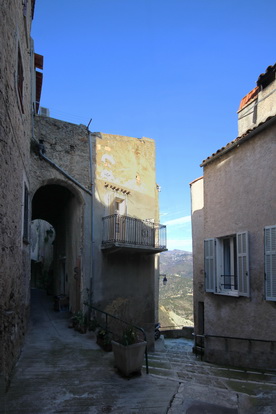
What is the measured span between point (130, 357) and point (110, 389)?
2.31 ft

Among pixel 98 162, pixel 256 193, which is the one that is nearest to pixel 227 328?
pixel 256 193

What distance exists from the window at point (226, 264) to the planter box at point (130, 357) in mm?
3523

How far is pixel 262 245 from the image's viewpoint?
8031 millimetres

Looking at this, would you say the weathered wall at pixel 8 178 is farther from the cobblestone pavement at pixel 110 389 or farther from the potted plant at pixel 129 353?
the potted plant at pixel 129 353

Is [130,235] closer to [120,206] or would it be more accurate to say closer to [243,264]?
[120,206]

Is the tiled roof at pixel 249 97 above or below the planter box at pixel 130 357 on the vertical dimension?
above

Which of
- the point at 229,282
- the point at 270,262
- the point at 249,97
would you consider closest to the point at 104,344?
the point at 229,282

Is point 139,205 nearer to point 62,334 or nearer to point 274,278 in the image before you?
point 62,334

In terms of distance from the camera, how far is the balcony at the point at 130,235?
11672 millimetres

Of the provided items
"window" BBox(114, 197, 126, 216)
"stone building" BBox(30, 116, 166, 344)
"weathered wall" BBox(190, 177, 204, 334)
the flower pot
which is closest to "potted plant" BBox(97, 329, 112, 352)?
the flower pot

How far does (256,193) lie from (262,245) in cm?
135

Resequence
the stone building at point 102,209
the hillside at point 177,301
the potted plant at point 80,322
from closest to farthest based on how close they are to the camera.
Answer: the potted plant at point 80,322, the stone building at point 102,209, the hillside at point 177,301

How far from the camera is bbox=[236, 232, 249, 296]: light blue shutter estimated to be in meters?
8.30

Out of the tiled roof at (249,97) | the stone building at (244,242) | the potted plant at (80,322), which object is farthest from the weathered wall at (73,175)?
the tiled roof at (249,97)
